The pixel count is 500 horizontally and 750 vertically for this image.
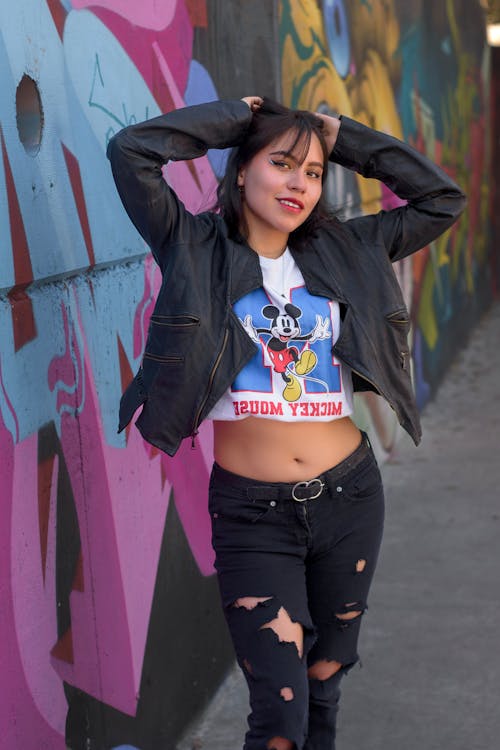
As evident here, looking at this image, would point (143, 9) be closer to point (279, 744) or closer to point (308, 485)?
point (308, 485)

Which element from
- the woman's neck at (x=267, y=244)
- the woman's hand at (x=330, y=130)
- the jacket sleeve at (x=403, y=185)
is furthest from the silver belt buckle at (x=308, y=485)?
the woman's hand at (x=330, y=130)

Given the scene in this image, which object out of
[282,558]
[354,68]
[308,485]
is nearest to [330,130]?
[308,485]

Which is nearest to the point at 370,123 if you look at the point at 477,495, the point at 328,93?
the point at 328,93

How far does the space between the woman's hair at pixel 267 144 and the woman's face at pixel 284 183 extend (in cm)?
1

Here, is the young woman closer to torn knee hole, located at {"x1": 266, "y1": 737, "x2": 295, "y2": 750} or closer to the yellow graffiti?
torn knee hole, located at {"x1": 266, "y1": 737, "x2": 295, "y2": 750}

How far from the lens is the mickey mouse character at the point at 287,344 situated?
2.99m

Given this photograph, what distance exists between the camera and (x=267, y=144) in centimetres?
306

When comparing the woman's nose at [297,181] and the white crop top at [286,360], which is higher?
the woman's nose at [297,181]

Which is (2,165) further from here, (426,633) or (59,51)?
(426,633)

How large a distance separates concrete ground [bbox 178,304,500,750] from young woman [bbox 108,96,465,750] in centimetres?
102

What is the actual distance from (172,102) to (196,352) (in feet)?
4.20

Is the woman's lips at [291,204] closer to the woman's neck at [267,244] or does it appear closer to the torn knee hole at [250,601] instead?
the woman's neck at [267,244]

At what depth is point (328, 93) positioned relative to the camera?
20.2 feet

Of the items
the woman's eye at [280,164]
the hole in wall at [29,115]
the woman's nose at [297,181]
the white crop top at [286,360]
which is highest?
the hole in wall at [29,115]
